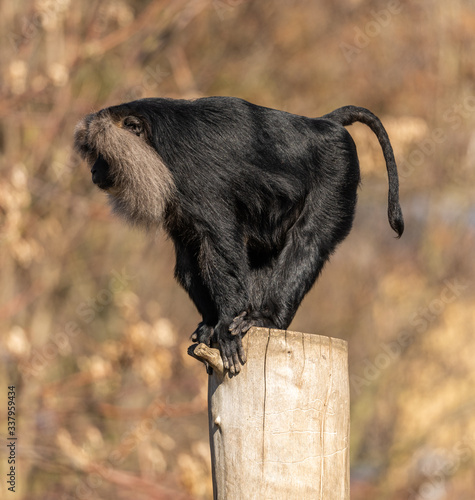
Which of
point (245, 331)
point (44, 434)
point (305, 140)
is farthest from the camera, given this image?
point (44, 434)

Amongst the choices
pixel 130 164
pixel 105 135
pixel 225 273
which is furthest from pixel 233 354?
pixel 105 135

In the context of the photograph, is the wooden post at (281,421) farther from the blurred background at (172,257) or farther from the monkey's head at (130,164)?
the blurred background at (172,257)

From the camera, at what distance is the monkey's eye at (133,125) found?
4.98 metres

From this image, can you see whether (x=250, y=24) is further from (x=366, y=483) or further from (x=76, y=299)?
(x=366, y=483)

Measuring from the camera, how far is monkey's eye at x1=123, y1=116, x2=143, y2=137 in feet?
16.3

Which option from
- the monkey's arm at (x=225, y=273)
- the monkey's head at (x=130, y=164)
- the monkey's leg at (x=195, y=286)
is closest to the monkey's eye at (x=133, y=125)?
the monkey's head at (x=130, y=164)

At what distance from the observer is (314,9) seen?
42.6 ft

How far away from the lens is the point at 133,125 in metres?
5.00

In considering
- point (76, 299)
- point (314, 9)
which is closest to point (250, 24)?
point (314, 9)

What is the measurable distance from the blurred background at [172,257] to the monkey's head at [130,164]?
12.2 feet

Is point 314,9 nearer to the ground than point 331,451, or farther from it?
farther from it

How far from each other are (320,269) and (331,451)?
1539 mm

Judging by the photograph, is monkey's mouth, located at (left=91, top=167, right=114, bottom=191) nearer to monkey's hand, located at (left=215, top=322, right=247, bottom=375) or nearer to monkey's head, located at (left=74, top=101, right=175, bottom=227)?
monkey's head, located at (left=74, top=101, right=175, bottom=227)

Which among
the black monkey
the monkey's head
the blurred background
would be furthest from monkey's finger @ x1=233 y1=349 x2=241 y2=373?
the blurred background
